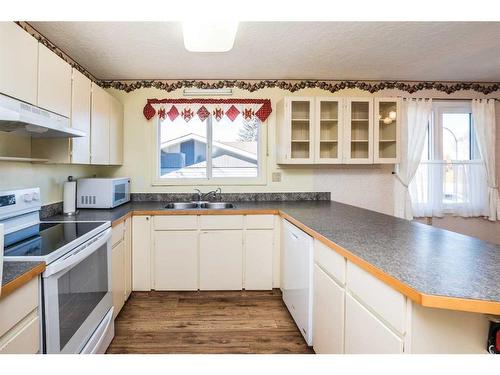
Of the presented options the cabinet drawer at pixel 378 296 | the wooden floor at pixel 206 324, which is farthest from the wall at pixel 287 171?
the cabinet drawer at pixel 378 296

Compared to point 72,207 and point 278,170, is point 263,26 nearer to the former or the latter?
point 278,170

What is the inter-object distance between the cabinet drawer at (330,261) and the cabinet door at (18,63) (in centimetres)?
172

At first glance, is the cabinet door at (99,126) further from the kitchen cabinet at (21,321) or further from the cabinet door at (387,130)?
the cabinet door at (387,130)

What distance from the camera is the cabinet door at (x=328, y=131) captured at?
3.18 metres

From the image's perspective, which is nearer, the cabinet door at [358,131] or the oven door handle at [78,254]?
the oven door handle at [78,254]

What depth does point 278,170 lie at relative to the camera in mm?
3508

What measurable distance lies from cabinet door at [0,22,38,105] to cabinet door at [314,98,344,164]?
240 cm

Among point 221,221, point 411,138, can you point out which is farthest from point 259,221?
point 411,138

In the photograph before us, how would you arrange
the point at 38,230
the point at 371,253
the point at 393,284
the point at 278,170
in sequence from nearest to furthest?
the point at 393,284 < the point at 371,253 < the point at 38,230 < the point at 278,170

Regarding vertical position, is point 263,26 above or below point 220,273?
above
